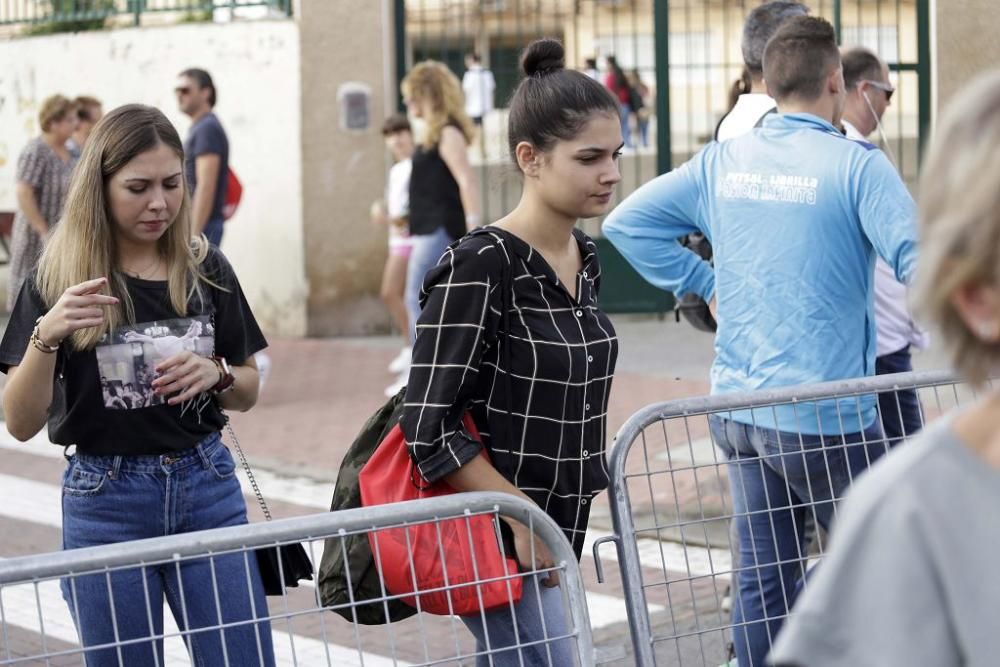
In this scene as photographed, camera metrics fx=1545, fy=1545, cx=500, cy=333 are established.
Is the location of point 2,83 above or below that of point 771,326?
above

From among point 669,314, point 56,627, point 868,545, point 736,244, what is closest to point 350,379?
point 669,314

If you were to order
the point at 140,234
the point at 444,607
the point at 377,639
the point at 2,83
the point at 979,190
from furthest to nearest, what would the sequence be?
1. the point at 2,83
2. the point at 377,639
3. the point at 140,234
4. the point at 444,607
5. the point at 979,190

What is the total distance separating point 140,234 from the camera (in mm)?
3379

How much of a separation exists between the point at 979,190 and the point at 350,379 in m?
9.42

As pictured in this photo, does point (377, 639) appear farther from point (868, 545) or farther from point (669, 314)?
point (669, 314)

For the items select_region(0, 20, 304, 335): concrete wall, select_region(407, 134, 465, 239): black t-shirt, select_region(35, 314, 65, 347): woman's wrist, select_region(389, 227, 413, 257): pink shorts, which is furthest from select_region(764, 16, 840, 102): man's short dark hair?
select_region(0, 20, 304, 335): concrete wall

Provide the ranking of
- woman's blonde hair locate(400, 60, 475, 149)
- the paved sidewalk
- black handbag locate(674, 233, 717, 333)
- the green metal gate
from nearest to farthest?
1. black handbag locate(674, 233, 717, 333)
2. the paved sidewalk
3. woman's blonde hair locate(400, 60, 475, 149)
4. the green metal gate

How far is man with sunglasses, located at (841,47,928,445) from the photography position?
4855mm

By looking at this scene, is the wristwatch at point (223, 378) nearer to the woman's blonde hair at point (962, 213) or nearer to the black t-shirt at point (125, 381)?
the black t-shirt at point (125, 381)

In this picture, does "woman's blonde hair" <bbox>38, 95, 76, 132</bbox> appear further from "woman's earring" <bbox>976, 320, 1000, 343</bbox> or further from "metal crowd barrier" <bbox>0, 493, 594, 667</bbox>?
"woman's earring" <bbox>976, 320, 1000, 343</bbox>

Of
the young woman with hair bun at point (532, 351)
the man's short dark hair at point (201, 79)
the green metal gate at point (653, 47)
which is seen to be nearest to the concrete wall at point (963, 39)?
the green metal gate at point (653, 47)

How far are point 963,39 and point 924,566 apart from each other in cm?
984

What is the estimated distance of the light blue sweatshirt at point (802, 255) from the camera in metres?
3.75

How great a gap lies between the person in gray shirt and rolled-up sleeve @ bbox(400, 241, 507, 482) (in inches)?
61.3
